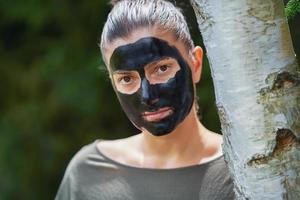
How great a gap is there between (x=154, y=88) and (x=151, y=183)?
0.23 meters

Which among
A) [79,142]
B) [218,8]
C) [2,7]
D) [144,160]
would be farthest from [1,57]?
[218,8]

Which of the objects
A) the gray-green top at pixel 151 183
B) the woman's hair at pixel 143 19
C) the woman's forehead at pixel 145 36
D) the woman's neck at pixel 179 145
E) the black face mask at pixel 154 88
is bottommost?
the gray-green top at pixel 151 183

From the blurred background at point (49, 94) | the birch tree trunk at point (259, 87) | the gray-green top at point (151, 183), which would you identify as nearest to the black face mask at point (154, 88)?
the gray-green top at point (151, 183)

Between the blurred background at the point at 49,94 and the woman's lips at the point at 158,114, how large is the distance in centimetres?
120

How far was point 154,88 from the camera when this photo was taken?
1.55 m

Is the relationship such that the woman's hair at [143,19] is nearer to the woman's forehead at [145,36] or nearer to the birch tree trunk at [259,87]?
the woman's forehead at [145,36]

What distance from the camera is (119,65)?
158 cm

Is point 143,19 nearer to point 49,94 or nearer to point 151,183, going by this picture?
point 151,183

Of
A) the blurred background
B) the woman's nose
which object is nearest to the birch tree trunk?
the woman's nose

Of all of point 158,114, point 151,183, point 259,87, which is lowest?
point 151,183

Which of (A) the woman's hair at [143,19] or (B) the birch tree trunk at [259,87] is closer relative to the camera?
(B) the birch tree trunk at [259,87]

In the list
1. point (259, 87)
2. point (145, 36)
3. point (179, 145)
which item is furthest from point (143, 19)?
point (259, 87)

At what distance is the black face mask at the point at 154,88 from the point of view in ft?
5.10

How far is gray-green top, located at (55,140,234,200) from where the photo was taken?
166cm
